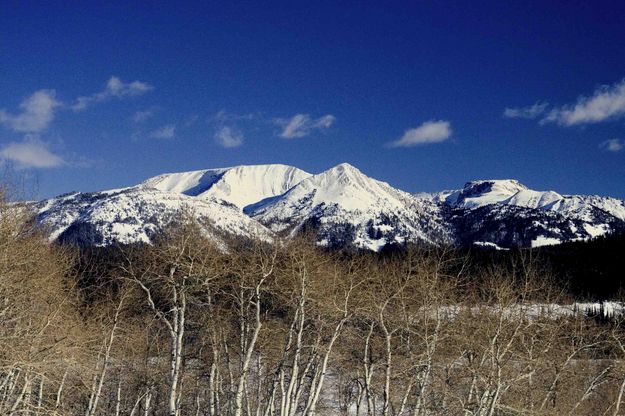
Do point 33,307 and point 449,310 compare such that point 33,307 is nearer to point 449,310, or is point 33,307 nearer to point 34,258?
point 34,258

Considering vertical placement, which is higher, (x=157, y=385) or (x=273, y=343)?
(x=273, y=343)

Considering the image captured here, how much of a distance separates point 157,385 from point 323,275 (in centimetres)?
2525

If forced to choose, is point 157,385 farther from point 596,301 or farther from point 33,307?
point 596,301

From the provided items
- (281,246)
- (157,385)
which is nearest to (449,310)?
(281,246)

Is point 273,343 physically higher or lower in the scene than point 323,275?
lower

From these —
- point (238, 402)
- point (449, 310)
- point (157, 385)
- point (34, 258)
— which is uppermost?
point (34, 258)

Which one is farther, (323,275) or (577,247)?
(577,247)

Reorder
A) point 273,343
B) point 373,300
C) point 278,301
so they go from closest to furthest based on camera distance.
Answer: point 373,300, point 278,301, point 273,343

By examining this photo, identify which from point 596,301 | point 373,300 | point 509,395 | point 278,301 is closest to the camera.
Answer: point 373,300

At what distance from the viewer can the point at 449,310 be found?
39.2 metres

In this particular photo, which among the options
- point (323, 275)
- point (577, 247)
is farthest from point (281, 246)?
point (577, 247)

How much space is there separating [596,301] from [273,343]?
322 ft

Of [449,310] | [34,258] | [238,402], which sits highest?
[34,258]

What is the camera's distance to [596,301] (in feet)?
390
